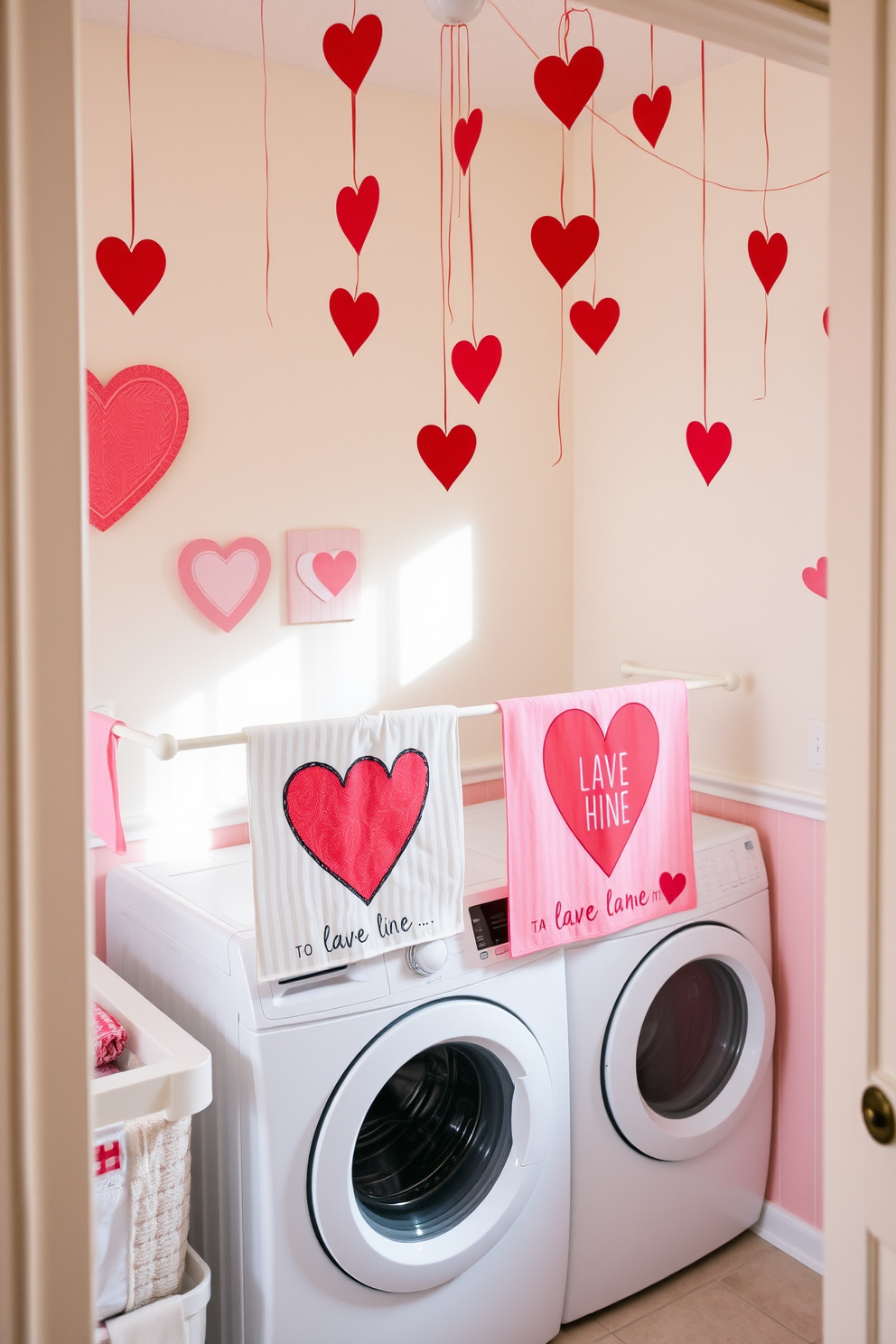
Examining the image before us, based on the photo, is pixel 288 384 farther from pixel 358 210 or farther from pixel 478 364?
pixel 358 210

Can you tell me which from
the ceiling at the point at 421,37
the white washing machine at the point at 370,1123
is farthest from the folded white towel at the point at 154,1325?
the ceiling at the point at 421,37

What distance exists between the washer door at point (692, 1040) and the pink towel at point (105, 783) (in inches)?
40.4

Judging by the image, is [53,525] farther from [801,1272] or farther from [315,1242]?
[801,1272]

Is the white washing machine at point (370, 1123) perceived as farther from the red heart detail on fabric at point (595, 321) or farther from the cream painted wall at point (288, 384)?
the red heart detail on fabric at point (595, 321)

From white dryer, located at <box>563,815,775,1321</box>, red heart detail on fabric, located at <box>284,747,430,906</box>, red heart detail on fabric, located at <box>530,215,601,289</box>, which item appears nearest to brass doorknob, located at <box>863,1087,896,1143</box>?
red heart detail on fabric, located at <box>284,747,430,906</box>

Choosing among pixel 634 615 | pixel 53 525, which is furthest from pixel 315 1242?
pixel 634 615

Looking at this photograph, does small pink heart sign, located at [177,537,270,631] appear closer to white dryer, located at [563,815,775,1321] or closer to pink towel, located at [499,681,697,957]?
pink towel, located at [499,681,697,957]

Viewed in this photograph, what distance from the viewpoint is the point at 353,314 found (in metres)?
1.84

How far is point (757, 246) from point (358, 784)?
51.1 inches

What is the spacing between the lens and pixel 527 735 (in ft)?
6.26

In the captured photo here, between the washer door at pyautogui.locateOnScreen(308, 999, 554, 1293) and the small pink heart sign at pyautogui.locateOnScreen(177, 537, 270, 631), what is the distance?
3.14ft

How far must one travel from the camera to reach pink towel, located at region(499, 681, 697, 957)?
192 cm

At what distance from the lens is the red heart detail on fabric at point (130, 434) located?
6.91 ft

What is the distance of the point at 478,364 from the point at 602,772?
0.87 m
